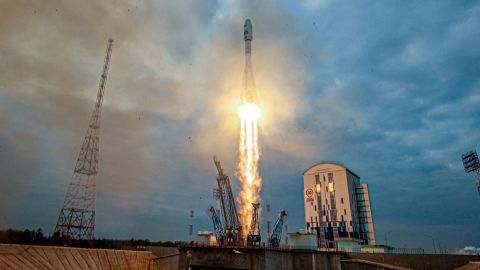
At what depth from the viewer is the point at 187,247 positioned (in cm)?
4831

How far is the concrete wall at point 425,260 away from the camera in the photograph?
42.7 metres

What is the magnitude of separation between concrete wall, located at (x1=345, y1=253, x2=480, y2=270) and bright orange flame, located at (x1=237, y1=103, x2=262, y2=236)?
940 inches

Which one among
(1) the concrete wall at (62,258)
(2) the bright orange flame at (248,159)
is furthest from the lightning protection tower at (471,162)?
(1) the concrete wall at (62,258)

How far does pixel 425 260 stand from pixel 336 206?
38906 millimetres

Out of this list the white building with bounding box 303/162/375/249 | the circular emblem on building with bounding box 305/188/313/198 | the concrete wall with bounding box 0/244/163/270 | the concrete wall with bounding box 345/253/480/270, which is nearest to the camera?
the concrete wall with bounding box 0/244/163/270

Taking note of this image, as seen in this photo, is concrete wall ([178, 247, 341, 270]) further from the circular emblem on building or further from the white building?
the circular emblem on building

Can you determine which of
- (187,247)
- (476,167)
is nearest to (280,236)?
(187,247)

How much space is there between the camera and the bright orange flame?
59.2m

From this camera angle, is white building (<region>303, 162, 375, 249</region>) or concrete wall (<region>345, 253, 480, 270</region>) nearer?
concrete wall (<region>345, 253, 480, 270</region>)

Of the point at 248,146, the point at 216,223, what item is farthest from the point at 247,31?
the point at 216,223

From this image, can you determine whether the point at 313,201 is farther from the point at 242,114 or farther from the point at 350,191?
the point at 242,114

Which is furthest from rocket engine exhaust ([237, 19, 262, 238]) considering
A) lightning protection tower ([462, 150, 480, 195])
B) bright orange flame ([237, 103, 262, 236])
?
lightning protection tower ([462, 150, 480, 195])

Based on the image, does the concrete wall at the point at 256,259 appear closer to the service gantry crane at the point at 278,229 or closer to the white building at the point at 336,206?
the service gantry crane at the point at 278,229

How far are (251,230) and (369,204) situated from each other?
4637 centimetres
